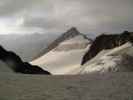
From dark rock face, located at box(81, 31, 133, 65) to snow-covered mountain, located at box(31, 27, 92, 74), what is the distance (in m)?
2.78

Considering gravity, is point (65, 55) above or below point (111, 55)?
below

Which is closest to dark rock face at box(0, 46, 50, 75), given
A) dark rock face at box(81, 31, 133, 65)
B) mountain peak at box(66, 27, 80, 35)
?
dark rock face at box(81, 31, 133, 65)

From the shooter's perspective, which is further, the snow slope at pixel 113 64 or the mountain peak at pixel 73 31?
the mountain peak at pixel 73 31

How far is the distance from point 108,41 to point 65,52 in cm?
1352

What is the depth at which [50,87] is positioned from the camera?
9.84 meters

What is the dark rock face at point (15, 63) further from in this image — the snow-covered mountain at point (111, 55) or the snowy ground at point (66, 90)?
the snowy ground at point (66, 90)

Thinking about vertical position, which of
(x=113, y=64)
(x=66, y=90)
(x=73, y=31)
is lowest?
(x=73, y=31)

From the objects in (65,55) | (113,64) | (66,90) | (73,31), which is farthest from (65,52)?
(66,90)

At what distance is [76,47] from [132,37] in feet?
51.0

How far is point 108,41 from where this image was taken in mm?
40375

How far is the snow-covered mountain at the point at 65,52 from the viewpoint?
149 ft

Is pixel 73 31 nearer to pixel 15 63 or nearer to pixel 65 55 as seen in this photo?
pixel 65 55

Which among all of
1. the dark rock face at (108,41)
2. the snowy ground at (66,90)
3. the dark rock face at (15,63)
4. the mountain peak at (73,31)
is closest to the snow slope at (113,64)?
the dark rock face at (15,63)

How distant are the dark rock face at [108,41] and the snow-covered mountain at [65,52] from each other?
2.78 meters
